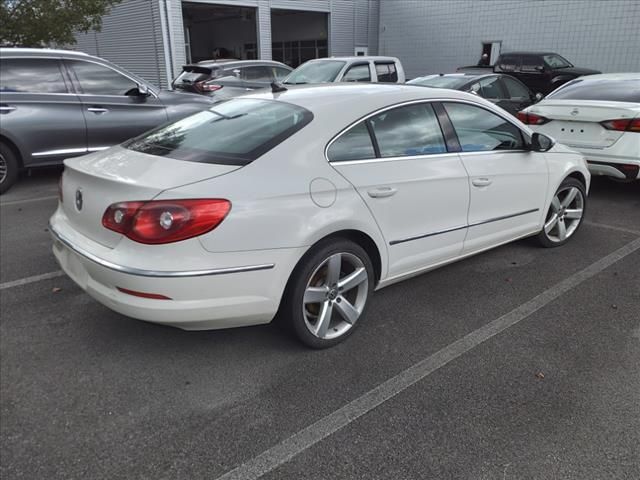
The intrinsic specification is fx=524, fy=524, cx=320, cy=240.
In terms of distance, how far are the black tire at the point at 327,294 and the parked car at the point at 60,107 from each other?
543 centimetres

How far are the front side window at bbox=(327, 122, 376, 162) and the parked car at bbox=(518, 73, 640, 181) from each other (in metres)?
4.20

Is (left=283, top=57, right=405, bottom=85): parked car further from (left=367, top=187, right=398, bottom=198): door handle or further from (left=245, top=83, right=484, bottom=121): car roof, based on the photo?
(left=367, top=187, right=398, bottom=198): door handle

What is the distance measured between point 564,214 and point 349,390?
10.8ft

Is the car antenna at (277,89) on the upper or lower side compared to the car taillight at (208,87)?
upper

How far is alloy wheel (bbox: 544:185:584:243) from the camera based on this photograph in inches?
193

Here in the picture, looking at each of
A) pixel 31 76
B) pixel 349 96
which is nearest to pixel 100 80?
pixel 31 76

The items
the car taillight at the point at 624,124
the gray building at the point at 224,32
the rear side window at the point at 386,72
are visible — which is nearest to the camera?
the car taillight at the point at 624,124

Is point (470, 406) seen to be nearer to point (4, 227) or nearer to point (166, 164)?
point (166, 164)

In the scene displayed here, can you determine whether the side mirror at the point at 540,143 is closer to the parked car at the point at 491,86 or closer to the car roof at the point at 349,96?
the car roof at the point at 349,96

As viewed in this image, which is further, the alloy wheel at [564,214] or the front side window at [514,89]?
the front side window at [514,89]

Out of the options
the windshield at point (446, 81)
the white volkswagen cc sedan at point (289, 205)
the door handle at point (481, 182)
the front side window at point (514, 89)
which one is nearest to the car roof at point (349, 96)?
the white volkswagen cc sedan at point (289, 205)

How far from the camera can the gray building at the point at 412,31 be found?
18.2 meters

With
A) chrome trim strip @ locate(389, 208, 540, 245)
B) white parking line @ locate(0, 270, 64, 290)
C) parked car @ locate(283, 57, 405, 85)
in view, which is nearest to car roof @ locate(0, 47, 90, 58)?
white parking line @ locate(0, 270, 64, 290)

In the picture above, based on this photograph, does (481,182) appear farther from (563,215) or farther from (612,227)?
(612,227)
